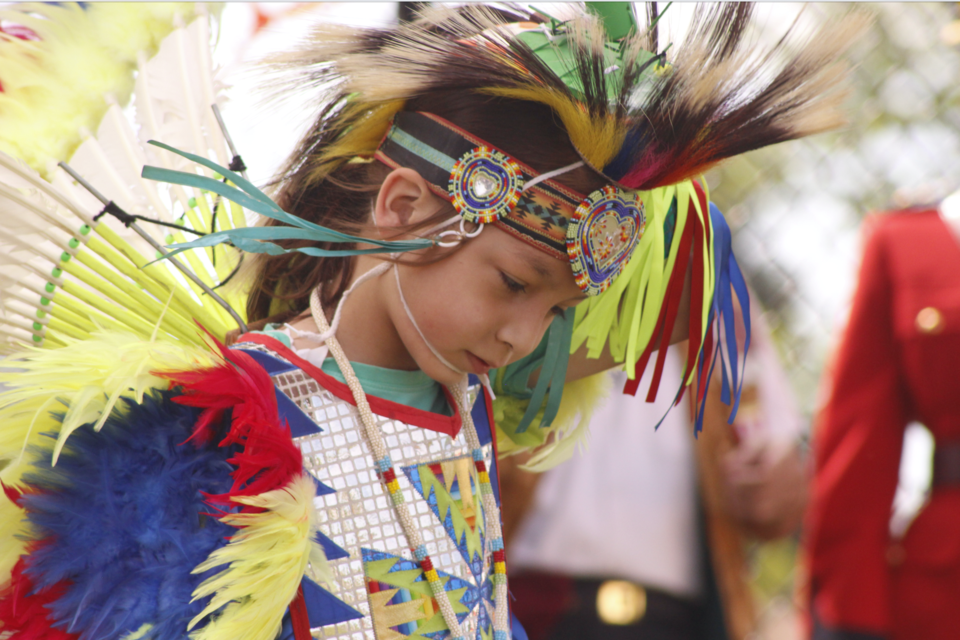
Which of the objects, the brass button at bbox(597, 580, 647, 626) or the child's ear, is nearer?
the child's ear

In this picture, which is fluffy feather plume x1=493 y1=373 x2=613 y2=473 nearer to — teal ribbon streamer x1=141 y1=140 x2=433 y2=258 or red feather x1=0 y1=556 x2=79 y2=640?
teal ribbon streamer x1=141 y1=140 x2=433 y2=258

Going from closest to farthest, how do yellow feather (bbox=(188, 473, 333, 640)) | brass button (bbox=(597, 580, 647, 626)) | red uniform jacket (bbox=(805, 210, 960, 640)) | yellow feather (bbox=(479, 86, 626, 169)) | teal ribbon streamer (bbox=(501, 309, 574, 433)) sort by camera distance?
yellow feather (bbox=(188, 473, 333, 640)) < yellow feather (bbox=(479, 86, 626, 169)) < teal ribbon streamer (bbox=(501, 309, 574, 433)) < red uniform jacket (bbox=(805, 210, 960, 640)) < brass button (bbox=(597, 580, 647, 626))

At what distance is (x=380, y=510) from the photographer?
44.4 inches

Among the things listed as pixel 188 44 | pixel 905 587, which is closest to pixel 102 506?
pixel 188 44

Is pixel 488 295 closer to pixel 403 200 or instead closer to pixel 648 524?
pixel 403 200

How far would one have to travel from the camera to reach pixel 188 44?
131cm

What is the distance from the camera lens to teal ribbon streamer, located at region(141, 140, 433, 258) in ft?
3.20

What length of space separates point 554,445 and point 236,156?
0.74m

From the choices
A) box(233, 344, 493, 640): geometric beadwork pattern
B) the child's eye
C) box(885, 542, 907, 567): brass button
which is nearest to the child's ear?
the child's eye

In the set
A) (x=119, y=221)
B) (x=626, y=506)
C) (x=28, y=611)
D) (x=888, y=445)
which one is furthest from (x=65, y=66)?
(x=888, y=445)

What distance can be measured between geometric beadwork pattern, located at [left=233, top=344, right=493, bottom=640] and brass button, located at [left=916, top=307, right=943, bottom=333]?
1.32 m

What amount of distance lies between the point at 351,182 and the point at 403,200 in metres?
0.14

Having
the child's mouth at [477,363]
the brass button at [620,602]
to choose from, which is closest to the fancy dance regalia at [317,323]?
the child's mouth at [477,363]

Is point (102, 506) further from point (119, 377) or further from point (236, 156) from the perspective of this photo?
point (236, 156)
